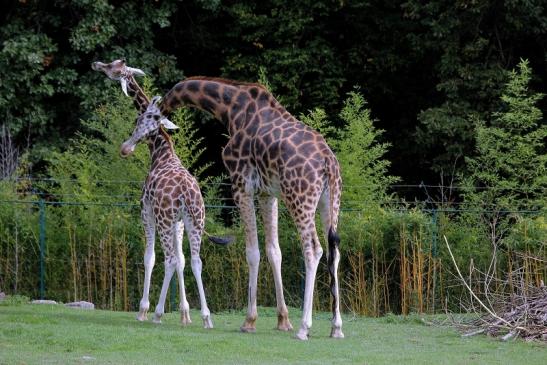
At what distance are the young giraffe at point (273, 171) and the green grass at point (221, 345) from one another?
537mm

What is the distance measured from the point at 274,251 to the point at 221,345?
5.73 feet

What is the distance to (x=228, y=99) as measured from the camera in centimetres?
1197

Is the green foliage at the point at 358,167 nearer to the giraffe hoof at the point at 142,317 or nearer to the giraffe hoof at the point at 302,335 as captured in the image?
the giraffe hoof at the point at 142,317

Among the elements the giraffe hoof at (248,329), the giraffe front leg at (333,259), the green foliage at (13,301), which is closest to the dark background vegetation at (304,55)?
the green foliage at (13,301)

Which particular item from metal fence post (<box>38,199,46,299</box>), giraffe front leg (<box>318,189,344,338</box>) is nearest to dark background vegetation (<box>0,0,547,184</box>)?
metal fence post (<box>38,199,46,299</box>)

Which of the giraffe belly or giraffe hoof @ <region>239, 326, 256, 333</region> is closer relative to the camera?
the giraffe belly

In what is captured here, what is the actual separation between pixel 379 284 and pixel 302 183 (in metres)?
5.17

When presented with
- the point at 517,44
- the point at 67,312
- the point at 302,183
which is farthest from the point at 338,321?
the point at 517,44

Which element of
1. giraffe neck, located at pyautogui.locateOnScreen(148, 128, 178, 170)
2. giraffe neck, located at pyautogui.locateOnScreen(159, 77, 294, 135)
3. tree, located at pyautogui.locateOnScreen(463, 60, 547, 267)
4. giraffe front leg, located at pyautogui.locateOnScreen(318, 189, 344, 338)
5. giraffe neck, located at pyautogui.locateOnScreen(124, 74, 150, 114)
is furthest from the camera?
tree, located at pyautogui.locateOnScreen(463, 60, 547, 267)

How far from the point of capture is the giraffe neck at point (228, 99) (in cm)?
1181

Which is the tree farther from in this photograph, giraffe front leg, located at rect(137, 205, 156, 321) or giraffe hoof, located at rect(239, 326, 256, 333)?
giraffe hoof, located at rect(239, 326, 256, 333)

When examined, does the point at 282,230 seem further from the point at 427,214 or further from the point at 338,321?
the point at 338,321

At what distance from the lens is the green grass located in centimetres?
947

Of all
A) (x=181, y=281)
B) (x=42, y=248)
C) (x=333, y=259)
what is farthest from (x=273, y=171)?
(x=42, y=248)
